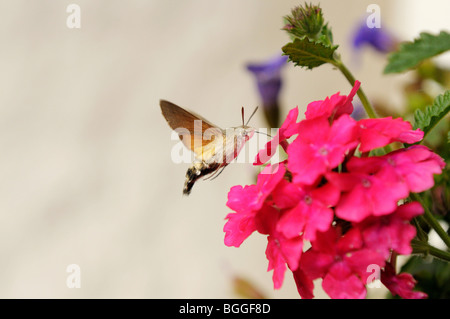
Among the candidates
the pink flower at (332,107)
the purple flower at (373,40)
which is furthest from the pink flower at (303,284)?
the purple flower at (373,40)

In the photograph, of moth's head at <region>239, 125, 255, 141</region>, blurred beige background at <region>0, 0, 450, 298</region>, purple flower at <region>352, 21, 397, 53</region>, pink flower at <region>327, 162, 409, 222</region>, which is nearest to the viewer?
pink flower at <region>327, 162, 409, 222</region>

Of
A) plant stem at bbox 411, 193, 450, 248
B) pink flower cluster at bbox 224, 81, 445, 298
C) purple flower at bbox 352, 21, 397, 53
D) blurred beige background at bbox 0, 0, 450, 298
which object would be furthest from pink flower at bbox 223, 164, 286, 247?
blurred beige background at bbox 0, 0, 450, 298

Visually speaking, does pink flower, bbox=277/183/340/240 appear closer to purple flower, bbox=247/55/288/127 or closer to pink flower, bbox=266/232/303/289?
pink flower, bbox=266/232/303/289

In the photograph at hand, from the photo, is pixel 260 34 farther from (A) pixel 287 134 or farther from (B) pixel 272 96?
(A) pixel 287 134

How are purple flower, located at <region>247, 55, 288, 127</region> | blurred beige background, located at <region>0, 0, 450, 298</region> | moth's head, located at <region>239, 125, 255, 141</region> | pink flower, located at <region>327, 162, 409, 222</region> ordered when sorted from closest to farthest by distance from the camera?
pink flower, located at <region>327, 162, 409, 222</region>, moth's head, located at <region>239, 125, 255, 141</region>, purple flower, located at <region>247, 55, 288, 127</region>, blurred beige background, located at <region>0, 0, 450, 298</region>

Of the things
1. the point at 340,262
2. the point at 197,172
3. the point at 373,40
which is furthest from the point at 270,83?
the point at 340,262

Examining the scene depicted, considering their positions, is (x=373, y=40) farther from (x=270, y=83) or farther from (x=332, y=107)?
(x=332, y=107)
